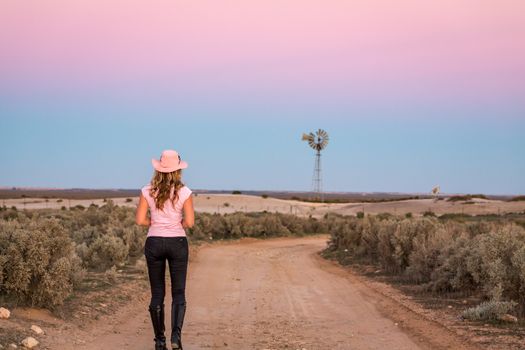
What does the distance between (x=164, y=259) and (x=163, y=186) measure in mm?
836

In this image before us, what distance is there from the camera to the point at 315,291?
14484 mm

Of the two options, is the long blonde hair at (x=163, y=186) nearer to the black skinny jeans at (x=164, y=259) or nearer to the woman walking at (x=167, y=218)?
the woman walking at (x=167, y=218)

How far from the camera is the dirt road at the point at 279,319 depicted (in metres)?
9.09

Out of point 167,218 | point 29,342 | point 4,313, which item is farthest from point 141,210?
point 4,313

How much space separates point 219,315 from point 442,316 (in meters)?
3.64

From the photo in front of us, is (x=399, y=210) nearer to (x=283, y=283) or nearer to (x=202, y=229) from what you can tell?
(x=202, y=229)

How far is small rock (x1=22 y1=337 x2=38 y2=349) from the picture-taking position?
7.86 meters

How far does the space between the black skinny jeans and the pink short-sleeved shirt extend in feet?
0.22

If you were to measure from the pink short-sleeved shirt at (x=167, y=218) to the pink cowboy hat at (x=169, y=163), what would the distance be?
260 millimetres

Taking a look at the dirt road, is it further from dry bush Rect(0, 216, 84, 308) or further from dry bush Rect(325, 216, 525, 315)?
dry bush Rect(325, 216, 525, 315)

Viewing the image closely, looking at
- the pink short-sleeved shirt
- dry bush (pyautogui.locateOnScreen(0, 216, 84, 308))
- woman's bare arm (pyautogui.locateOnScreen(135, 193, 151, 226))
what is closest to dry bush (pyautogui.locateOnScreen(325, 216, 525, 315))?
the pink short-sleeved shirt

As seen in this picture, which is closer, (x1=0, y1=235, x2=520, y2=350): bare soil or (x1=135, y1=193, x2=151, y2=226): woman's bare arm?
(x1=135, y1=193, x2=151, y2=226): woman's bare arm

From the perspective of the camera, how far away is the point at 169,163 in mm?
7758

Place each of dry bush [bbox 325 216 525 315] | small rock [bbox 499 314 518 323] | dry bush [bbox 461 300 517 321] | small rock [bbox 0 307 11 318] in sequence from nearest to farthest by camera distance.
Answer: small rock [bbox 0 307 11 318] < small rock [bbox 499 314 518 323] < dry bush [bbox 461 300 517 321] < dry bush [bbox 325 216 525 315]
